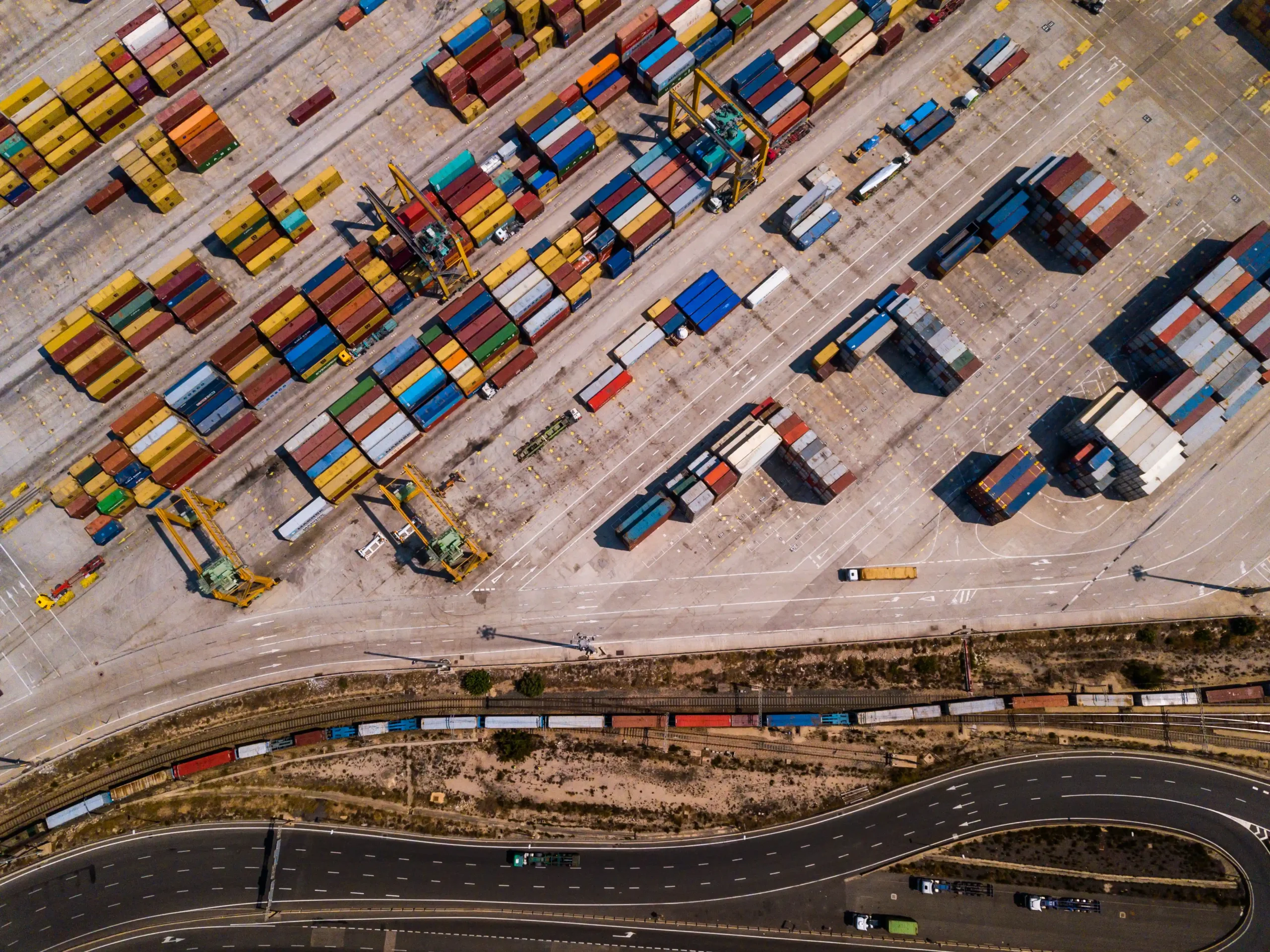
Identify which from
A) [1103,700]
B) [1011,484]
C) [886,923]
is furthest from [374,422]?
[1103,700]

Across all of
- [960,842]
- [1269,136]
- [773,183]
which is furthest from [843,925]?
[1269,136]

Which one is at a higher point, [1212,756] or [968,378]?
[968,378]

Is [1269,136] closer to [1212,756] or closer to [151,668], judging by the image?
[1212,756]

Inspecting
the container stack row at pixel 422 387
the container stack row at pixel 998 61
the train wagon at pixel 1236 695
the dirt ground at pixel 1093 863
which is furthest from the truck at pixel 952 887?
the container stack row at pixel 998 61

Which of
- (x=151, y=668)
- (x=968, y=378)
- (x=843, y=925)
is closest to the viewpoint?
(x=843, y=925)

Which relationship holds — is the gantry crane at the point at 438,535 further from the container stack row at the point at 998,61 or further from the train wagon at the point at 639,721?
the container stack row at the point at 998,61
